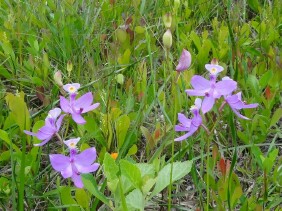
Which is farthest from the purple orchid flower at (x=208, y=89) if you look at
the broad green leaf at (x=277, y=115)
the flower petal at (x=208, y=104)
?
the broad green leaf at (x=277, y=115)

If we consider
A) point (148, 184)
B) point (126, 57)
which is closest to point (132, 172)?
point (148, 184)

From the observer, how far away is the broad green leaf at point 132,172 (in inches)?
48.2

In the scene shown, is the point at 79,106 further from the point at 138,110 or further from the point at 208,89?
the point at 138,110

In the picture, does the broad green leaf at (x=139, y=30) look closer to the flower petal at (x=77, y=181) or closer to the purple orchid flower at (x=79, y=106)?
the purple orchid flower at (x=79, y=106)

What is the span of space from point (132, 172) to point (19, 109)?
20.0 inches

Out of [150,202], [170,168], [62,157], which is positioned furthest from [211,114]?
[62,157]

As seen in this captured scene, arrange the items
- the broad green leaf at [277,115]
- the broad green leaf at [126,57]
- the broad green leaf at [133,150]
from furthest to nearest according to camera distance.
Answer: the broad green leaf at [126,57]
the broad green leaf at [277,115]
the broad green leaf at [133,150]

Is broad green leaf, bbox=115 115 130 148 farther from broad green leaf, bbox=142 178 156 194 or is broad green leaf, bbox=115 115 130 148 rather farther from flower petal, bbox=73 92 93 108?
broad green leaf, bbox=142 178 156 194

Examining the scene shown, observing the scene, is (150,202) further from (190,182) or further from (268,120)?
(268,120)

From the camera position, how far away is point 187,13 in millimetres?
2850

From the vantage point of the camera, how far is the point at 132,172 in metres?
1.23

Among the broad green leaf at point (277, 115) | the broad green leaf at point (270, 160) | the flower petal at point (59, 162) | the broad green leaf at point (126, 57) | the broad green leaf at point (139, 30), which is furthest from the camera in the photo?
the broad green leaf at point (139, 30)

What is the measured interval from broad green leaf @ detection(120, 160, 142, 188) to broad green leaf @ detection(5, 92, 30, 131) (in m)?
0.45

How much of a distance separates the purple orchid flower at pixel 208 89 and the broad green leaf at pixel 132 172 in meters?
0.20
